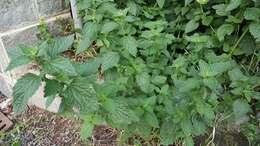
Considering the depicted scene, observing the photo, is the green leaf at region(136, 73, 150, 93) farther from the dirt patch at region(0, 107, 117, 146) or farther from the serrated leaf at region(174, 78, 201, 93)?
the dirt patch at region(0, 107, 117, 146)

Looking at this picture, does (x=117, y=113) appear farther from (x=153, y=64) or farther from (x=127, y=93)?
(x=153, y=64)

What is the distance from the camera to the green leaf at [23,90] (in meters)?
1.25

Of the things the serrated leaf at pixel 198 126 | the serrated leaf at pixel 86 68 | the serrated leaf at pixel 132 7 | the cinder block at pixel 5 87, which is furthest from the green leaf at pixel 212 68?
the cinder block at pixel 5 87

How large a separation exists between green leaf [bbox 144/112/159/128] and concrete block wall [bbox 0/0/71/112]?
3.18 ft

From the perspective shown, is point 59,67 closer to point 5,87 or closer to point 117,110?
point 117,110

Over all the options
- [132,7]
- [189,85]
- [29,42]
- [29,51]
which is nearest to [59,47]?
[29,51]

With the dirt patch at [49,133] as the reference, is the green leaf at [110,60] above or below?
above

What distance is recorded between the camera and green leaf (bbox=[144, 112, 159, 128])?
5.65ft

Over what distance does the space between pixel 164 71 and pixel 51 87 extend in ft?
2.77

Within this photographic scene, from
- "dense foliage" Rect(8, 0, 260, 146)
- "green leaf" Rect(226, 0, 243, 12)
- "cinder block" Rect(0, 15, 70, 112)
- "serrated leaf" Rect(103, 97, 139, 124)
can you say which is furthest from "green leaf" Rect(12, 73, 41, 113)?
"cinder block" Rect(0, 15, 70, 112)

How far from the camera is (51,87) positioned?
1329 mm

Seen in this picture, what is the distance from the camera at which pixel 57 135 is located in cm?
238

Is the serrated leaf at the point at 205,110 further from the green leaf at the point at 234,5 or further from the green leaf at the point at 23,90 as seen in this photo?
the green leaf at the point at 23,90

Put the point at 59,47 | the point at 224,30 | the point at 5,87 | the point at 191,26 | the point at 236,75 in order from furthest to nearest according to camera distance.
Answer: the point at 5,87 < the point at 191,26 < the point at 224,30 < the point at 236,75 < the point at 59,47
